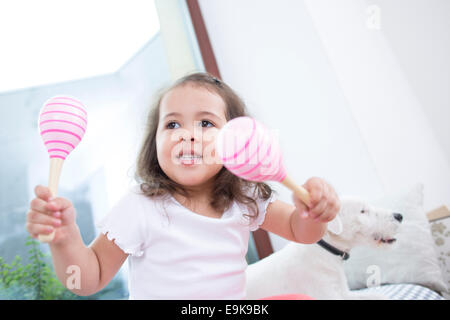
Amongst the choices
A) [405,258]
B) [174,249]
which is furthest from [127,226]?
[405,258]

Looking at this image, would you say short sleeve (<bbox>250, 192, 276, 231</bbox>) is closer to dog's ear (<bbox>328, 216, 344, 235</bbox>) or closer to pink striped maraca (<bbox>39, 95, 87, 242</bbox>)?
dog's ear (<bbox>328, 216, 344, 235</bbox>)

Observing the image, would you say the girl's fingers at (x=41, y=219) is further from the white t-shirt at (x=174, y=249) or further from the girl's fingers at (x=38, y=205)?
the white t-shirt at (x=174, y=249)

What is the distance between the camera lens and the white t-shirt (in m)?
0.56

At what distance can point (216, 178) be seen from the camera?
28.1 inches

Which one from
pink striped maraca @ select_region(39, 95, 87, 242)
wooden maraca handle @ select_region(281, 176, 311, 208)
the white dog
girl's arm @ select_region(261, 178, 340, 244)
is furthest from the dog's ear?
pink striped maraca @ select_region(39, 95, 87, 242)

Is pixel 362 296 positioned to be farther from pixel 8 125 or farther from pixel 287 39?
pixel 8 125

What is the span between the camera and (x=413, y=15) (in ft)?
3.84

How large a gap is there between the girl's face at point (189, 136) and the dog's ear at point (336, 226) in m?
0.35

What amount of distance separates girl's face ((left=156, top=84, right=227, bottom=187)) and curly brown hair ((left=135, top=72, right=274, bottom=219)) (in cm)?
7

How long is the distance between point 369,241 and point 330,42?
776 millimetres

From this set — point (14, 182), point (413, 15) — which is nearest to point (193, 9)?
point (413, 15)

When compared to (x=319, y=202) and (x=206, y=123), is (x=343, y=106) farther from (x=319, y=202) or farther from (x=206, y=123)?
(x=319, y=202)

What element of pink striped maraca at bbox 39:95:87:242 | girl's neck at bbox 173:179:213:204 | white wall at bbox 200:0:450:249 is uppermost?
white wall at bbox 200:0:450:249

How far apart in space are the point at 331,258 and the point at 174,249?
0.42m
